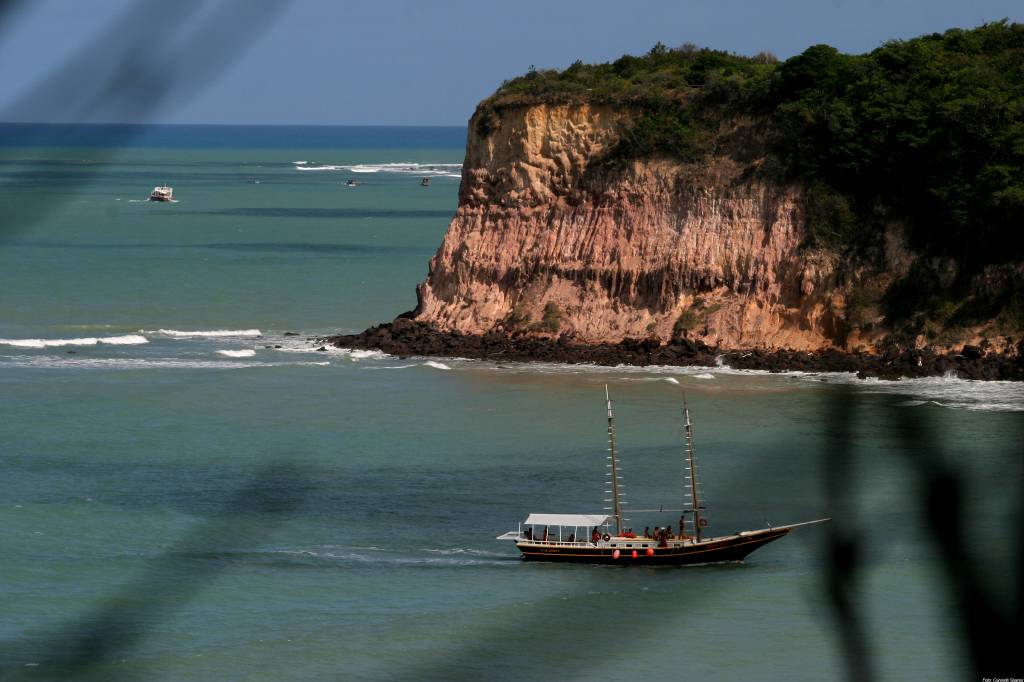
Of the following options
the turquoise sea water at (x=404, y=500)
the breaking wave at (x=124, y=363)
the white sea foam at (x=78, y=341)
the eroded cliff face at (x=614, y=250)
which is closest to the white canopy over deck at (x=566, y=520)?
the turquoise sea water at (x=404, y=500)

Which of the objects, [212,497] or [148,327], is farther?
[148,327]

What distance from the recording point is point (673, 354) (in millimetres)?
56906

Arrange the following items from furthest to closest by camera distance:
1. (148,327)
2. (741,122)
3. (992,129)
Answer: (148,327)
(741,122)
(992,129)

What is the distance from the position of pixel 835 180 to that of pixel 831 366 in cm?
910

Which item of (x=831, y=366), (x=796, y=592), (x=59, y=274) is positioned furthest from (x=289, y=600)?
(x=59, y=274)

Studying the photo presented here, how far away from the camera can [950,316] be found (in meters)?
55.8

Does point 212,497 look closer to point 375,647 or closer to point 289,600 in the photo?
point 289,600

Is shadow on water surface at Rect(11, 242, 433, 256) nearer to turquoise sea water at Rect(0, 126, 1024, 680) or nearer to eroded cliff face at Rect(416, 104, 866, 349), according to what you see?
turquoise sea water at Rect(0, 126, 1024, 680)

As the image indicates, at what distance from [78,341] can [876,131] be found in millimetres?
32165

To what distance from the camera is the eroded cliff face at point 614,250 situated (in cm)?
5800

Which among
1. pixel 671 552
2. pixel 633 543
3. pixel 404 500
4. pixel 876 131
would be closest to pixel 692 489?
pixel 671 552

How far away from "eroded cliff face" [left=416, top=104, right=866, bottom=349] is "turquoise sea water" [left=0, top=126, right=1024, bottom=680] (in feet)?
13.0

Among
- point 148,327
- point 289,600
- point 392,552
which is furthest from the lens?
point 148,327

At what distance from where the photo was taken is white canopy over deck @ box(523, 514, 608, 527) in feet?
104
